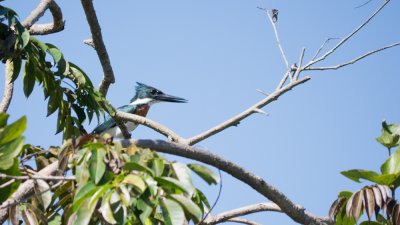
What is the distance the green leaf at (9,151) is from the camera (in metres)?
1.95

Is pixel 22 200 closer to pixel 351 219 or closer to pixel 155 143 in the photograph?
pixel 155 143

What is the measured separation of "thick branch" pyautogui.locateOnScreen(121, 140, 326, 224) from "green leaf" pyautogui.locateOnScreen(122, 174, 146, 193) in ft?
1.58

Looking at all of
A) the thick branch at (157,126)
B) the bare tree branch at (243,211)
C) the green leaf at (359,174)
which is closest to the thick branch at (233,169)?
the bare tree branch at (243,211)

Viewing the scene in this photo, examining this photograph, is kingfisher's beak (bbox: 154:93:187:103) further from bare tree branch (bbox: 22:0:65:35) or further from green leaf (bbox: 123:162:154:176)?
green leaf (bbox: 123:162:154:176)

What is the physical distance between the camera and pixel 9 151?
1.98 metres

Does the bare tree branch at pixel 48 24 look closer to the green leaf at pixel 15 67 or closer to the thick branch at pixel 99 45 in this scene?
the thick branch at pixel 99 45

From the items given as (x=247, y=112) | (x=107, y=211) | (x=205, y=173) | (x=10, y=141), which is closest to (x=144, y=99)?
(x=247, y=112)

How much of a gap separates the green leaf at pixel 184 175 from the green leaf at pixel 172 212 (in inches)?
2.2

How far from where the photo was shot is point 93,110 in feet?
12.7

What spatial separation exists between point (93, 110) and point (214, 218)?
3.06ft

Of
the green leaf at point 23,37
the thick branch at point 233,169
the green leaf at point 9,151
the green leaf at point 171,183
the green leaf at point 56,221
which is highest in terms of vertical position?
the green leaf at point 23,37

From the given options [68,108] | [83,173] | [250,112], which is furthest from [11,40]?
[83,173]

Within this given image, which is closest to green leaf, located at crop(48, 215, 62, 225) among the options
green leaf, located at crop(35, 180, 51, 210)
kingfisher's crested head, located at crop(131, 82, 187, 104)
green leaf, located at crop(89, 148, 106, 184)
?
green leaf, located at crop(35, 180, 51, 210)

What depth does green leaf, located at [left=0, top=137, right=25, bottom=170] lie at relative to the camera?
1.95 metres
